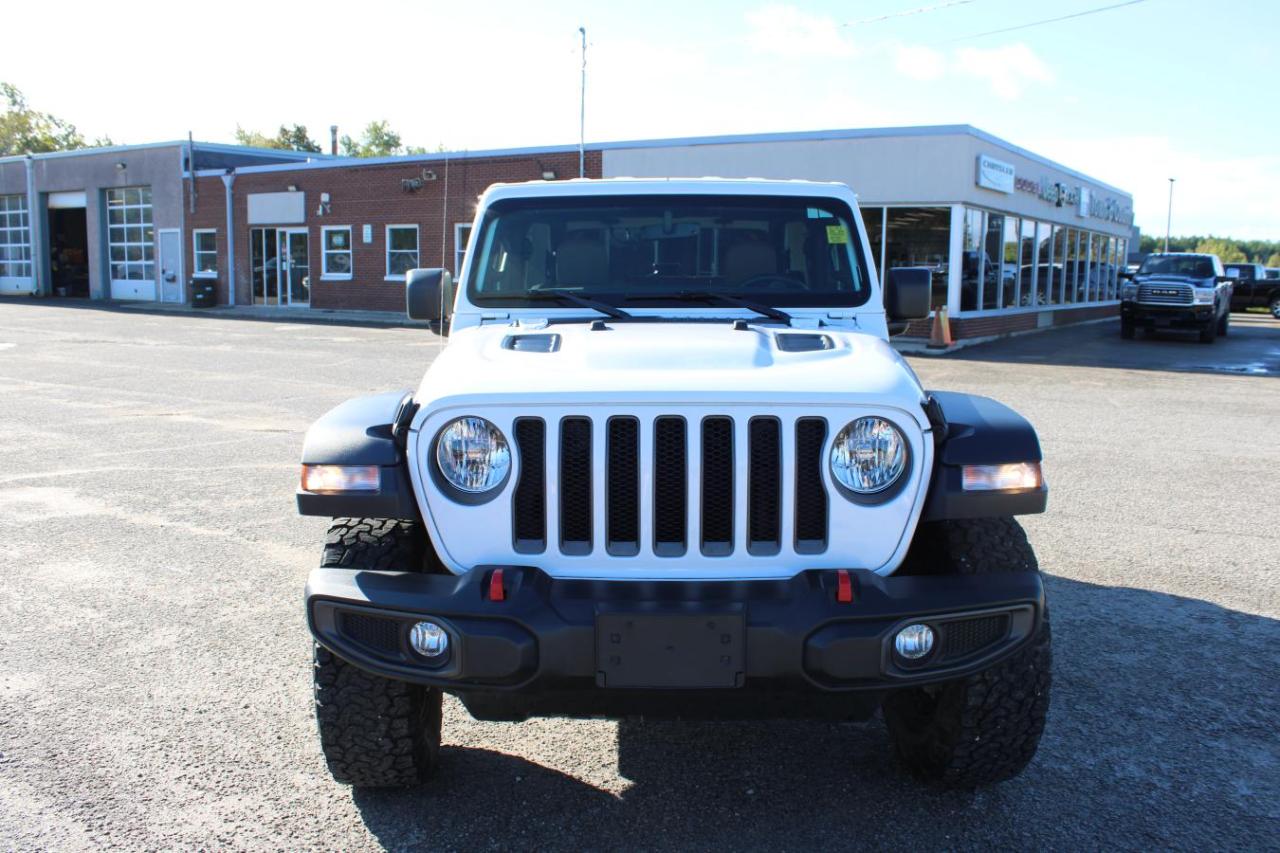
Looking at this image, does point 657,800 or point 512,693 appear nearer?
point 512,693

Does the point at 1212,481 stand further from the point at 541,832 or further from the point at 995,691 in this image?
the point at 541,832

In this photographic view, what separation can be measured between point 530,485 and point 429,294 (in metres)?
1.99

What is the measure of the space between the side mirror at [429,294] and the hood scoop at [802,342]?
1.69 meters

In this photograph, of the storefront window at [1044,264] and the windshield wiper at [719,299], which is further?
the storefront window at [1044,264]

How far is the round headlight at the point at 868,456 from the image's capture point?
289 cm

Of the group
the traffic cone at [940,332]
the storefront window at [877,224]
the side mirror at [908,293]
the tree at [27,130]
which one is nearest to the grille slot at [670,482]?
the side mirror at [908,293]

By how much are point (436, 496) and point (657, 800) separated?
3.92 feet

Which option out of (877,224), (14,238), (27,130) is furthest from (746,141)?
(27,130)

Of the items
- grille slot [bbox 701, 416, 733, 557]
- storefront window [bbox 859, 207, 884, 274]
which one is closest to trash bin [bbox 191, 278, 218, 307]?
storefront window [bbox 859, 207, 884, 274]

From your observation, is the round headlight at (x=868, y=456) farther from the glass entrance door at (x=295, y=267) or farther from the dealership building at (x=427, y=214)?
the glass entrance door at (x=295, y=267)

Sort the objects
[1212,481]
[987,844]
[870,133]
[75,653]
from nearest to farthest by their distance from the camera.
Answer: [987,844], [75,653], [1212,481], [870,133]

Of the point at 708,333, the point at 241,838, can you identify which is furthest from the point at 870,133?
the point at 241,838

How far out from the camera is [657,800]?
10.8ft

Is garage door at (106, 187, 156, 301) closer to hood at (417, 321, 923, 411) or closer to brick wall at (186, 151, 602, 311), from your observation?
brick wall at (186, 151, 602, 311)
